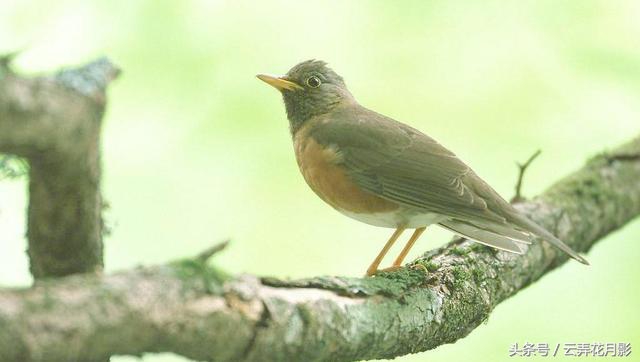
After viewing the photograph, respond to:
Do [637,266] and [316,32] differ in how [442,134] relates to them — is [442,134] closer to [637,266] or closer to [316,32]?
[316,32]

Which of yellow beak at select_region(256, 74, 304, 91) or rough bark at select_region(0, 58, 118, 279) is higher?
yellow beak at select_region(256, 74, 304, 91)

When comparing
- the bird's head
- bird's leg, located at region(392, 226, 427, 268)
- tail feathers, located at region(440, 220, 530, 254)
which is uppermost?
the bird's head

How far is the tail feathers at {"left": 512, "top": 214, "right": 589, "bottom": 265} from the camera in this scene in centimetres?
452

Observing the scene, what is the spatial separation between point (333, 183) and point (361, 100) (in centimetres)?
370

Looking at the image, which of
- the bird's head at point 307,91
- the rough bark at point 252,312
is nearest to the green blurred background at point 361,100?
the bird's head at point 307,91

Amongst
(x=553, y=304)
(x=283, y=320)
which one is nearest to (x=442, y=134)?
(x=553, y=304)

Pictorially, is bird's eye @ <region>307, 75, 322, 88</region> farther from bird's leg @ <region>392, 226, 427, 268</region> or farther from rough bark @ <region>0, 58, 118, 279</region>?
rough bark @ <region>0, 58, 118, 279</region>

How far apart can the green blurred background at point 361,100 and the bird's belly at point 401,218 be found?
8.46ft

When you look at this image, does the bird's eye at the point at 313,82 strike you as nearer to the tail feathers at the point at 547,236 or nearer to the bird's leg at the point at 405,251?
the bird's leg at the point at 405,251

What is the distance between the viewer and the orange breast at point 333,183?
515 cm

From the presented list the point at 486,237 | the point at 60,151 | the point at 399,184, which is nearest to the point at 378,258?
the point at 399,184

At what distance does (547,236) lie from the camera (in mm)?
4609

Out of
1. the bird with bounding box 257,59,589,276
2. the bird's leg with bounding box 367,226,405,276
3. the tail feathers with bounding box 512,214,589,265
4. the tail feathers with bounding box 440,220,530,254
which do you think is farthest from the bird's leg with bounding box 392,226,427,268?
the tail feathers with bounding box 512,214,589,265

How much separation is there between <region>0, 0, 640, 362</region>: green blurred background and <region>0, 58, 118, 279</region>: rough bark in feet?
14.1
